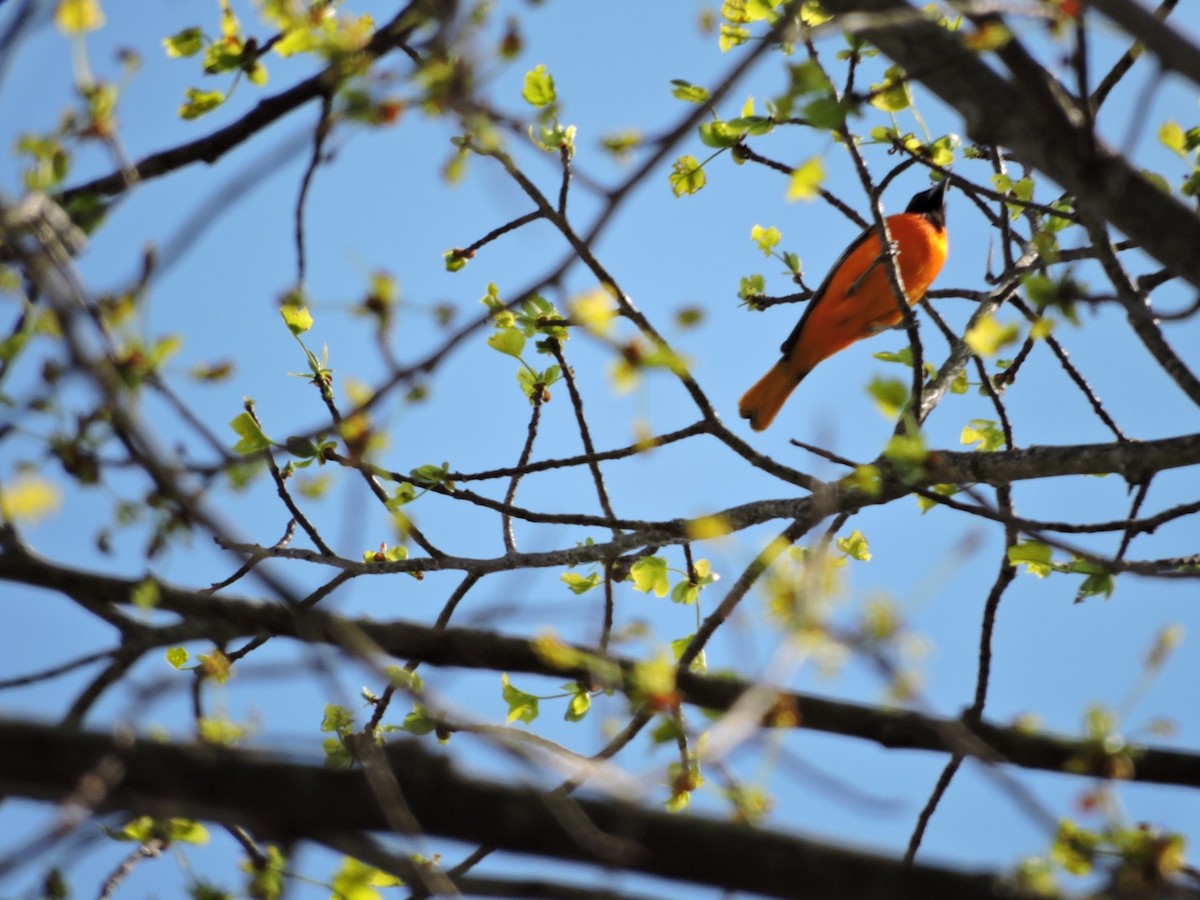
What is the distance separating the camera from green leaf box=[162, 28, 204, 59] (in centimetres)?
233

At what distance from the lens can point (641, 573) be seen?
340 centimetres

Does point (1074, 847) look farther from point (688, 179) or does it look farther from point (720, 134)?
point (688, 179)

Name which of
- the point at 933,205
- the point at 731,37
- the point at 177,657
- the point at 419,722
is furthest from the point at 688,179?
the point at 933,205

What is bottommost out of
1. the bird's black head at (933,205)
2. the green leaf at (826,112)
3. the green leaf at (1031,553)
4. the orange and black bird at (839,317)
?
the green leaf at (1031,553)

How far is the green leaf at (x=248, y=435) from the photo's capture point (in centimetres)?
300

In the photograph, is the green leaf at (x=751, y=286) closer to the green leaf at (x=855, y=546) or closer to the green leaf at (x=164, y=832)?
the green leaf at (x=855, y=546)

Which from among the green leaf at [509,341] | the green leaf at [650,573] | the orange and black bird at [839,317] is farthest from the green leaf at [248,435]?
the orange and black bird at [839,317]

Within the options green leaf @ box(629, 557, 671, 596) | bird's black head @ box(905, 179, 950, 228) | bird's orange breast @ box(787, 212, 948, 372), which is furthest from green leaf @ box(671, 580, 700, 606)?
bird's black head @ box(905, 179, 950, 228)

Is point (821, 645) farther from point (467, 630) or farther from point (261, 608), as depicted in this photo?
point (261, 608)

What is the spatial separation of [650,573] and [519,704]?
2.13ft

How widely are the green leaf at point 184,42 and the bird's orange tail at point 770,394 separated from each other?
12.4 feet

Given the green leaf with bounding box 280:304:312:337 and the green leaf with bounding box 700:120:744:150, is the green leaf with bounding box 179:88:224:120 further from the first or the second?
the green leaf with bounding box 700:120:744:150

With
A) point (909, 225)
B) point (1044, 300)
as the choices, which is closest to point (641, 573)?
point (1044, 300)

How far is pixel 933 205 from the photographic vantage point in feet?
23.7
